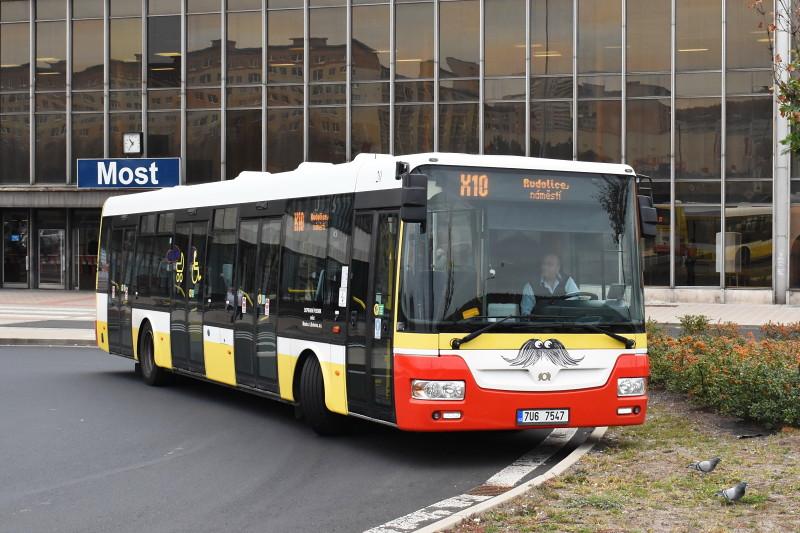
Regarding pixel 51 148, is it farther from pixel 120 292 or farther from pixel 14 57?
pixel 120 292

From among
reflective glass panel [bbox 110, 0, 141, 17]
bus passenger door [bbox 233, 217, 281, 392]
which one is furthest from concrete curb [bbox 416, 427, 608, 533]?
reflective glass panel [bbox 110, 0, 141, 17]

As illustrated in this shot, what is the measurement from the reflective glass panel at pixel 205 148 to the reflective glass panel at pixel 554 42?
425 inches

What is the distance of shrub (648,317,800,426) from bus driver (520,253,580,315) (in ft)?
6.80

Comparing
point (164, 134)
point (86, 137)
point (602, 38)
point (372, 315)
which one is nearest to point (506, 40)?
point (602, 38)

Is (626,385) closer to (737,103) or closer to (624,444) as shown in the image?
(624,444)

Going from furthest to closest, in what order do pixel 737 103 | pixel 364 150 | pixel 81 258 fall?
1. pixel 81 258
2. pixel 364 150
3. pixel 737 103

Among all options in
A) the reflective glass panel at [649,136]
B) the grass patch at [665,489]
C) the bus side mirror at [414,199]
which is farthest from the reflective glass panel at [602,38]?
the bus side mirror at [414,199]

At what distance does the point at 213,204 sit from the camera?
1573cm

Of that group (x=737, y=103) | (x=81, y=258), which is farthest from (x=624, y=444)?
→ (x=81, y=258)

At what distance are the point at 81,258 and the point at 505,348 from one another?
3631cm

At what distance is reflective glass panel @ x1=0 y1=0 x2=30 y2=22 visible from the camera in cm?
4422

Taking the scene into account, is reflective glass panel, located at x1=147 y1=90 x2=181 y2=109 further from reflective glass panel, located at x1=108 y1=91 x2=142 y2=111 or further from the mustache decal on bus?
the mustache decal on bus

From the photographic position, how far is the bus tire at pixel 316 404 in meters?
12.3

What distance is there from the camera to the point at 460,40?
39.2 m
